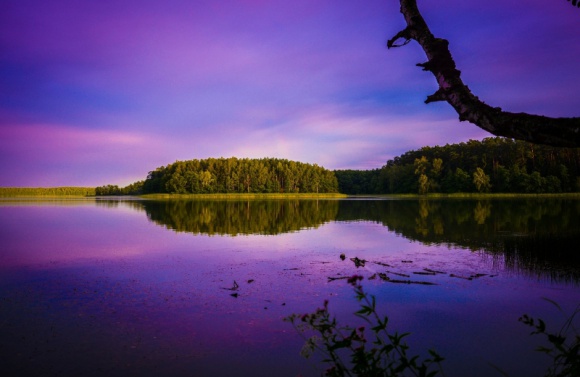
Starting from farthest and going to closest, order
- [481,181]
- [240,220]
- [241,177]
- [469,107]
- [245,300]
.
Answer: [241,177] < [481,181] < [240,220] < [245,300] < [469,107]

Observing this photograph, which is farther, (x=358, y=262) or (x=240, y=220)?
(x=240, y=220)

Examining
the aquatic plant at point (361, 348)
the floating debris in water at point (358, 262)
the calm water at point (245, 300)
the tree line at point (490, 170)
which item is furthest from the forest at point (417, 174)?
the aquatic plant at point (361, 348)

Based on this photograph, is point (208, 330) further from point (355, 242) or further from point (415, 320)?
point (355, 242)

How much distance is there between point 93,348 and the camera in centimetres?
704

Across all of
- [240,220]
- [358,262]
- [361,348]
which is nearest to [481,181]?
[240,220]

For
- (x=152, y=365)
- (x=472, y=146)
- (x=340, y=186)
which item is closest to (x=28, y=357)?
(x=152, y=365)

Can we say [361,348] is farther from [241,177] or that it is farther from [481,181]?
[241,177]

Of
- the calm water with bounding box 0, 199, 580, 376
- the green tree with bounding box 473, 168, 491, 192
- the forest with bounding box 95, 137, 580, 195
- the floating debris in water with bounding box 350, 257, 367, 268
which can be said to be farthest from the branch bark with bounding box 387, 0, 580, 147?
the forest with bounding box 95, 137, 580, 195

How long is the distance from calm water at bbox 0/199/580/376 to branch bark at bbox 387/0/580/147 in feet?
13.5

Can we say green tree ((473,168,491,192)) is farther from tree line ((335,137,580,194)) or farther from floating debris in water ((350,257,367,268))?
floating debris in water ((350,257,367,268))

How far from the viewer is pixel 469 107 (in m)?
3.45

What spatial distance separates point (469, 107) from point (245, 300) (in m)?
7.98

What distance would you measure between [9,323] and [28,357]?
216cm

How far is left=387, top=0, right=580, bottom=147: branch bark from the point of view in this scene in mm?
2939
